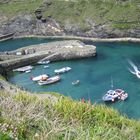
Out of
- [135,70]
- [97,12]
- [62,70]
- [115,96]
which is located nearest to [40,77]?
[62,70]

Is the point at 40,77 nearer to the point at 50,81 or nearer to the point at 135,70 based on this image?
the point at 50,81

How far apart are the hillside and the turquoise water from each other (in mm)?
13440

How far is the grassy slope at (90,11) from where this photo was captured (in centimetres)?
13438

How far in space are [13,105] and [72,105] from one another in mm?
3647

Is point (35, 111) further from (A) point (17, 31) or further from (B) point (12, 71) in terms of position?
(A) point (17, 31)

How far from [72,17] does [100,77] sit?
59.4 metres

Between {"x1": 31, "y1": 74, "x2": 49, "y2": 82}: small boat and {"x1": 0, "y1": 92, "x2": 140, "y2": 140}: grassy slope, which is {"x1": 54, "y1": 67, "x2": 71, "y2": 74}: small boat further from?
{"x1": 0, "y1": 92, "x2": 140, "y2": 140}: grassy slope

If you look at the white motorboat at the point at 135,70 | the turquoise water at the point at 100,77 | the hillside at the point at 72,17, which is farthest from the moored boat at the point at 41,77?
the hillside at the point at 72,17

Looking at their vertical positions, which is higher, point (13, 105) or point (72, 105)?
point (13, 105)

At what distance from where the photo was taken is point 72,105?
13.5m

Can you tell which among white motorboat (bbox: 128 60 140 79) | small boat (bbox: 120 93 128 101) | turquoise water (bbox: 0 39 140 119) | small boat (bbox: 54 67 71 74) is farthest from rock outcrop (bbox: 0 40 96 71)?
small boat (bbox: 120 93 128 101)

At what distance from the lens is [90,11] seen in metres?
142

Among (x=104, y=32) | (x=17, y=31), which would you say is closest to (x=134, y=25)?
(x=104, y=32)

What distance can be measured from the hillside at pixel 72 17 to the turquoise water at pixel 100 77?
44.1 feet
